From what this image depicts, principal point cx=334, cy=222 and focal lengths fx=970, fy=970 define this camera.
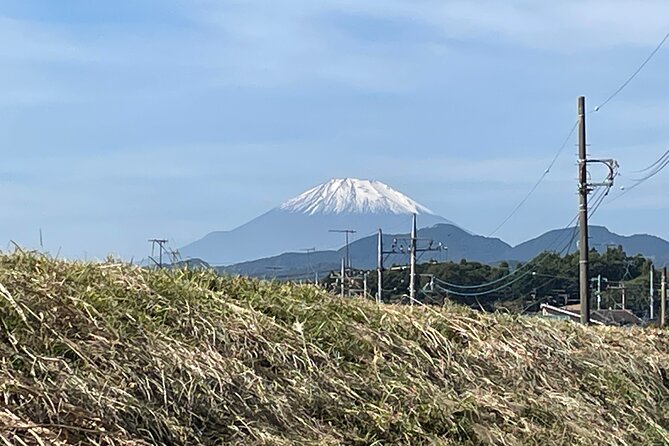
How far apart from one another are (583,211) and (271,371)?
62.1 feet

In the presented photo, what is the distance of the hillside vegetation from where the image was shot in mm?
4062

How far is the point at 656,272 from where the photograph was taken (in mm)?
62719

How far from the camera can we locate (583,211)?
74.8 ft

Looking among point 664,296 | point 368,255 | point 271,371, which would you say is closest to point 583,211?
point 664,296

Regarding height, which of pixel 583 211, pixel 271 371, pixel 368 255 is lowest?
pixel 368 255

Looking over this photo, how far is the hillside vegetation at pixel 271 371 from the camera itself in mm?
4062

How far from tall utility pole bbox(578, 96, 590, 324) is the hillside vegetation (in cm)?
1526

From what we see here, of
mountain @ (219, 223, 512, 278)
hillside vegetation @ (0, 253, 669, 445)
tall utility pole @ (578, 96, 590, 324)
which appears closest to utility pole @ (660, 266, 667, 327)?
mountain @ (219, 223, 512, 278)

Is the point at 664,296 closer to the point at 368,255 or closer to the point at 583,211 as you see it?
the point at 583,211

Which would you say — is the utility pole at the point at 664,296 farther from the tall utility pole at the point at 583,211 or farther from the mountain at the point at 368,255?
the tall utility pole at the point at 583,211

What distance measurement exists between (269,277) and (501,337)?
5.35ft

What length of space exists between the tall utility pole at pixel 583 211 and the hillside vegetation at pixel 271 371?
1526 centimetres

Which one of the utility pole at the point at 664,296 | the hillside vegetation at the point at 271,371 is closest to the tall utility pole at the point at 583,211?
the utility pole at the point at 664,296

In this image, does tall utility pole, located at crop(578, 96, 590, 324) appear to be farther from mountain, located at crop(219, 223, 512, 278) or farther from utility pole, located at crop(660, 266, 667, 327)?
utility pole, located at crop(660, 266, 667, 327)
